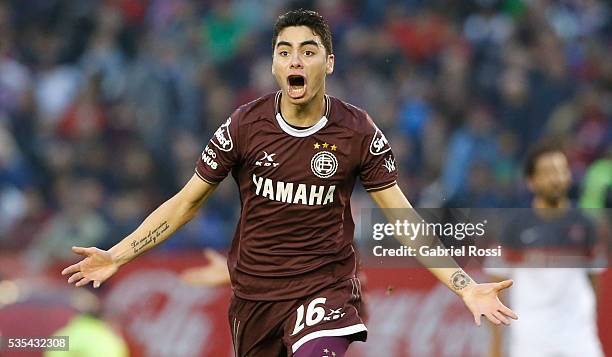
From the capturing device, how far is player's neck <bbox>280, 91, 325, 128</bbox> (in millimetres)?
5930

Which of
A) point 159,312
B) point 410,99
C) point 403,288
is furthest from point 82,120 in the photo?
point 403,288

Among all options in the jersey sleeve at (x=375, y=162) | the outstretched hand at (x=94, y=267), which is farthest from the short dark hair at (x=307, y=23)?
the outstretched hand at (x=94, y=267)

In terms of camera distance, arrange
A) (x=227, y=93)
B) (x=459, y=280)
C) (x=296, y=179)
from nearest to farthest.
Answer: (x=459, y=280), (x=296, y=179), (x=227, y=93)

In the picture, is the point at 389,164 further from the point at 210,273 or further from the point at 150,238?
the point at 210,273

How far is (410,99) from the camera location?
39.8 ft

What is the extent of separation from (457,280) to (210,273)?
2878 millimetres

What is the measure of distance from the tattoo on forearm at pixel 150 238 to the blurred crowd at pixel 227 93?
4.57 metres

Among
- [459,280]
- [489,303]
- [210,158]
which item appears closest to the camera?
[489,303]

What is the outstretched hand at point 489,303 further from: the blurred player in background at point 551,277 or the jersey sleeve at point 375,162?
the blurred player in background at point 551,277

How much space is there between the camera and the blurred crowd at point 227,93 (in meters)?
11.2

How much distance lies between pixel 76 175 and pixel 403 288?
167 inches

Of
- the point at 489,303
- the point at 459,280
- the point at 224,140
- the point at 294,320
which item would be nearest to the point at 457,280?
the point at 459,280

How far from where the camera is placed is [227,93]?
12219 millimetres

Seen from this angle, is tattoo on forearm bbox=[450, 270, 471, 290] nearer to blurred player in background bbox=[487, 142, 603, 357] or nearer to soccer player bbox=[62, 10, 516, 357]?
soccer player bbox=[62, 10, 516, 357]
